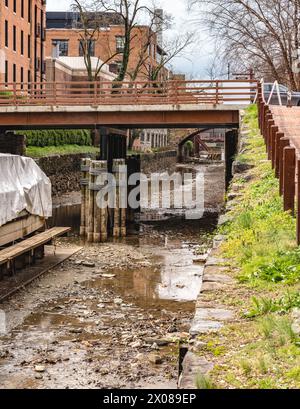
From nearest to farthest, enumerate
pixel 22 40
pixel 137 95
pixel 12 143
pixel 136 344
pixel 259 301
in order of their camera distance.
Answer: pixel 259 301 → pixel 136 344 → pixel 137 95 → pixel 12 143 → pixel 22 40

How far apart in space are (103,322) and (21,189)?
23.0ft

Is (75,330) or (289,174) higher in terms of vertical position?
(289,174)

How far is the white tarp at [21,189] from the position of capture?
18.2m

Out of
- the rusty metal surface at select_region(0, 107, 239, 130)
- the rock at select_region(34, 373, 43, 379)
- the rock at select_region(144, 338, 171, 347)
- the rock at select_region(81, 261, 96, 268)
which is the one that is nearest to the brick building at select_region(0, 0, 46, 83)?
the rusty metal surface at select_region(0, 107, 239, 130)

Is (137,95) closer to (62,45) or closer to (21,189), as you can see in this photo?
(21,189)

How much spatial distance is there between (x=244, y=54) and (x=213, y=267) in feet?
84.3

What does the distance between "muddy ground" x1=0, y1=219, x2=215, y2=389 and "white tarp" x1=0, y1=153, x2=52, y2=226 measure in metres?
1.79

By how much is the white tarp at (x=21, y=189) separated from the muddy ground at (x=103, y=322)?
179cm

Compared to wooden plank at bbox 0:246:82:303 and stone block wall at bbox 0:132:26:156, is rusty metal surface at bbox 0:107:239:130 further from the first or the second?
wooden plank at bbox 0:246:82:303

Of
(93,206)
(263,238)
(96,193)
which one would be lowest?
(93,206)

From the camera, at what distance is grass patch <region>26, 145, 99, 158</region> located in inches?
1610

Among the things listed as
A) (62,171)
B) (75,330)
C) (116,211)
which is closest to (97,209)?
(116,211)

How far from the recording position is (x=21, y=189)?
19.6 m

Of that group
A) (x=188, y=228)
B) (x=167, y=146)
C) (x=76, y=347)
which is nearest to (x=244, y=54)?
(x=188, y=228)
